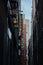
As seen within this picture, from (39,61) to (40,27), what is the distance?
4.80 ft

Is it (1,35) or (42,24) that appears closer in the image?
(1,35)

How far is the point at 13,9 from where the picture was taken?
809 cm

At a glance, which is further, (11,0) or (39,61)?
(39,61)

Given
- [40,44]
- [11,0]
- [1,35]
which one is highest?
[11,0]

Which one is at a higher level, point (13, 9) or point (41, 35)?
point (13, 9)

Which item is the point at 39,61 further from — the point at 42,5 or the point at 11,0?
the point at 11,0

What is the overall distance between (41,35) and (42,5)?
1273 millimetres

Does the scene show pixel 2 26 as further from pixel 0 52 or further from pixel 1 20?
pixel 0 52

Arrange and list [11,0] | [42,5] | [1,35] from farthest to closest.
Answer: [42,5] → [11,0] → [1,35]

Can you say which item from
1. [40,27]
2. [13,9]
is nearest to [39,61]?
[40,27]

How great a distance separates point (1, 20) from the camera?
562cm

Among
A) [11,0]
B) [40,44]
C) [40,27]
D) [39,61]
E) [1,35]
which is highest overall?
[11,0]

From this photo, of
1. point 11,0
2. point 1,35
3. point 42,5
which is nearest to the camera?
point 1,35

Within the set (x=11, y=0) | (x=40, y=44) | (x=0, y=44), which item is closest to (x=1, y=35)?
(x=0, y=44)
